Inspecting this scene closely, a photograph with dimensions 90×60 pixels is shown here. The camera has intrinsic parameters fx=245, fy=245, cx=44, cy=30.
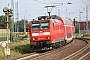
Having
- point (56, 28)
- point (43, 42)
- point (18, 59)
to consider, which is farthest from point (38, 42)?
point (18, 59)

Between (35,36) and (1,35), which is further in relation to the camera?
(1,35)

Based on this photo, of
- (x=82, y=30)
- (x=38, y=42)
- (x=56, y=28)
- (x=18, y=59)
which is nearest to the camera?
(x=18, y=59)

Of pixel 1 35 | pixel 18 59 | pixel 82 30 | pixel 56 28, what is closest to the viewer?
pixel 18 59

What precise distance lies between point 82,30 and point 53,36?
103928 mm

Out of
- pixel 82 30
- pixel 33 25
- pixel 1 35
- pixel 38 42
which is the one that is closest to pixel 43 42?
pixel 38 42

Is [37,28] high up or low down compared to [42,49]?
up

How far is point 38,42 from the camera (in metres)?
24.6

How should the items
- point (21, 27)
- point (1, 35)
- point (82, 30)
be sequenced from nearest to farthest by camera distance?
point (1, 35) < point (82, 30) < point (21, 27)

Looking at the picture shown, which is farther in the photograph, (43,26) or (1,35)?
(1,35)

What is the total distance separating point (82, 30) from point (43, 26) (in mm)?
104781

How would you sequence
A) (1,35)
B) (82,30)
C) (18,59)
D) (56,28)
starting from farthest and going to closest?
1. (82,30)
2. (1,35)
3. (56,28)
4. (18,59)

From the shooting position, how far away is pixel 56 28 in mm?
27359

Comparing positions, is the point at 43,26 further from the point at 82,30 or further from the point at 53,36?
the point at 82,30

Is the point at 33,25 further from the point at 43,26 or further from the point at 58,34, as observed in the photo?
the point at 58,34
